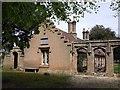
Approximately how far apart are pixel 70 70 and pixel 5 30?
708 inches

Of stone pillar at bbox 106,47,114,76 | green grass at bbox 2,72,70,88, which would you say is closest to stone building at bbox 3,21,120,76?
stone pillar at bbox 106,47,114,76

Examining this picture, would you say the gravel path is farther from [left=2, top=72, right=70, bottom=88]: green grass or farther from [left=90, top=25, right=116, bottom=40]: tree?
[left=90, top=25, right=116, bottom=40]: tree

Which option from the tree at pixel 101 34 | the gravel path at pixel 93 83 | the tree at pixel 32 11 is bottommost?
the gravel path at pixel 93 83

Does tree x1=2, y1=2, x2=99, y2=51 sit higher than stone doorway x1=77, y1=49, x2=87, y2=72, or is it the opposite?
tree x1=2, y1=2, x2=99, y2=51

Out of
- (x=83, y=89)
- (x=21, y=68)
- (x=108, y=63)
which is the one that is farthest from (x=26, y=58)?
(x=83, y=89)

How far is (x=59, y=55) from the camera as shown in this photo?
111 feet

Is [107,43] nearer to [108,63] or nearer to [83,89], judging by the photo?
[108,63]

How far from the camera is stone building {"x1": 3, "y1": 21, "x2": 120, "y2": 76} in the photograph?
32000mm

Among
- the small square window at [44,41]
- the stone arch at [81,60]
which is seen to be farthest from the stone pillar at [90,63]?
the small square window at [44,41]

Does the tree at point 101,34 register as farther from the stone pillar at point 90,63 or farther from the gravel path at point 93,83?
the gravel path at point 93,83

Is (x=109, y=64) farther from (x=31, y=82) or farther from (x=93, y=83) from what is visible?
(x=31, y=82)

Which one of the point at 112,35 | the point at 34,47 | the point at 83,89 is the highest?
the point at 112,35

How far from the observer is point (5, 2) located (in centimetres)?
1100

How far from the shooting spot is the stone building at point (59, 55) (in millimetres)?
32000
